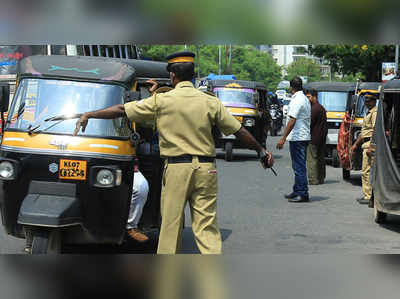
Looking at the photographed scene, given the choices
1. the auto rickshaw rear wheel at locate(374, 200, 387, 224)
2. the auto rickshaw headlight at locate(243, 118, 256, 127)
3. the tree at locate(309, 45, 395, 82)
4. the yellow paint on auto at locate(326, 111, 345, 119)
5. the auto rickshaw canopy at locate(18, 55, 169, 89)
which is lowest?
the auto rickshaw rear wheel at locate(374, 200, 387, 224)

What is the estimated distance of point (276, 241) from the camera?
8602mm

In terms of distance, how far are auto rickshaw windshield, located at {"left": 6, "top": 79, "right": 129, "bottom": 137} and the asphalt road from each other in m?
1.55

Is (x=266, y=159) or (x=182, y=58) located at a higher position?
(x=182, y=58)

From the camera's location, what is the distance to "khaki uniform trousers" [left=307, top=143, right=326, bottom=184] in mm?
14969

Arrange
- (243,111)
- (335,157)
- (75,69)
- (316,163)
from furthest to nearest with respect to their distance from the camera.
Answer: (243,111) → (335,157) → (316,163) → (75,69)

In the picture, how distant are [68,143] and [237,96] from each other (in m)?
16.0

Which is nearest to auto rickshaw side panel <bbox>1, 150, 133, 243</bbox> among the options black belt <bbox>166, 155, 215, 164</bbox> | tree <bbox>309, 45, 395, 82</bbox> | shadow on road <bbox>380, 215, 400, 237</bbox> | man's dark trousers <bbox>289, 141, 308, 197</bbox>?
black belt <bbox>166, 155, 215, 164</bbox>

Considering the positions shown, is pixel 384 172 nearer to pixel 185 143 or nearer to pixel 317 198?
pixel 317 198

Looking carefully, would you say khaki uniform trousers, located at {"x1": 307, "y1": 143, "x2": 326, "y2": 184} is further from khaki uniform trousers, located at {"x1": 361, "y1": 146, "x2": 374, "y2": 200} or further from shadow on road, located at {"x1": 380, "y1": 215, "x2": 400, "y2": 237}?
shadow on road, located at {"x1": 380, "y1": 215, "x2": 400, "y2": 237}

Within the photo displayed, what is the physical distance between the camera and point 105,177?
6.42m

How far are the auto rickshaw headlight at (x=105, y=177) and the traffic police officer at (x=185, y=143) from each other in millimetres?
1367

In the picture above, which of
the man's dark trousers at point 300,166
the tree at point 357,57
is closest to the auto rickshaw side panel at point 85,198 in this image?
the man's dark trousers at point 300,166

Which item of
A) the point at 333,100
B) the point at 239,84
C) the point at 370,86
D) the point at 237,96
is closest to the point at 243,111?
the point at 237,96
